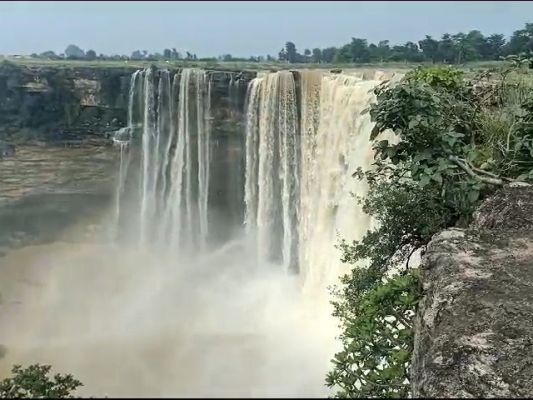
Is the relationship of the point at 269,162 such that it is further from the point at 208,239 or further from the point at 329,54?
the point at 329,54

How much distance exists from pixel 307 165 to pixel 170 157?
131 inches

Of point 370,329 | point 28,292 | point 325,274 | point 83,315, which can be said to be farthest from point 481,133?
point 28,292

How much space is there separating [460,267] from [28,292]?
9791mm

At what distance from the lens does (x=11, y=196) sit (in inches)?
455

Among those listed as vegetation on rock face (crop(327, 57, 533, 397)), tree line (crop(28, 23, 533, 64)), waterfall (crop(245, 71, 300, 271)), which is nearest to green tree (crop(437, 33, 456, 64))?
Result: tree line (crop(28, 23, 533, 64))

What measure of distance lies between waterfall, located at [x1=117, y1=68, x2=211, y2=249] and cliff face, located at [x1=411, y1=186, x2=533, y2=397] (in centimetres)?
823

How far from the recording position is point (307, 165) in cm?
1010

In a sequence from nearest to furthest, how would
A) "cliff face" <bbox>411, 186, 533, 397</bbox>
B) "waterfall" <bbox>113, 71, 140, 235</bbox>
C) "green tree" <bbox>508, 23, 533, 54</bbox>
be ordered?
"cliff face" <bbox>411, 186, 533, 397</bbox>, "green tree" <bbox>508, 23, 533, 54</bbox>, "waterfall" <bbox>113, 71, 140, 235</bbox>

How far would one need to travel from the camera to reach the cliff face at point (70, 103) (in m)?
11.3

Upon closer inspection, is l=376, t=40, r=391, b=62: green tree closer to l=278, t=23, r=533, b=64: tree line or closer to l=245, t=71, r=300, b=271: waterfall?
l=278, t=23, r=533, b=64: tree line

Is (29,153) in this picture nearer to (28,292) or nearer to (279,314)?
(28,292)

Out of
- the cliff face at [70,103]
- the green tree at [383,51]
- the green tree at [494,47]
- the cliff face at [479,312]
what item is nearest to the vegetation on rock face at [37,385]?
the cliff face at [479,312]

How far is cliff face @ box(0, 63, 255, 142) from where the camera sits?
11273 mm

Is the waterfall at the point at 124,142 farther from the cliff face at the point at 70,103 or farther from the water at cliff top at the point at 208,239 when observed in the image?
the cliff face at the point at 70,103
